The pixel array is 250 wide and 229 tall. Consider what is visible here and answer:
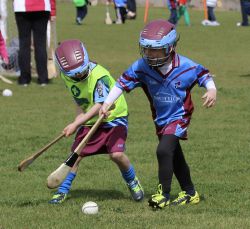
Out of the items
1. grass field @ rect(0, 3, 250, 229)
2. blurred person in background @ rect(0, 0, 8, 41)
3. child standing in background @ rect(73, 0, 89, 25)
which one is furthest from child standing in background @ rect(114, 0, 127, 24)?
blurred person in background @ rect(0, 0, 8, 41)

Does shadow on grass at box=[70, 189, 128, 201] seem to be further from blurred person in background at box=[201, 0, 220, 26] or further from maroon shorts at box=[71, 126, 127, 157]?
blurred person in background at box=[201, 0, 220, 26]

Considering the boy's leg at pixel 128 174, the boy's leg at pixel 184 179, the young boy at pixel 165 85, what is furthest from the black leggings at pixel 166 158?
the boy's leg at pixel 128 174

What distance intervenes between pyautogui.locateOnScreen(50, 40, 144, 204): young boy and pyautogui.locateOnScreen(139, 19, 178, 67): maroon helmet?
554mm

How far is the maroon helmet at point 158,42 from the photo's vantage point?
19.9ft

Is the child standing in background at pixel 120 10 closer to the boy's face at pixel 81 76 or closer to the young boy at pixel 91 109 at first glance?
the young boy at pixel 91 109

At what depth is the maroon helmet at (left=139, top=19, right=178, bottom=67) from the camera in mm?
6062

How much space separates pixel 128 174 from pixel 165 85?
0.97m

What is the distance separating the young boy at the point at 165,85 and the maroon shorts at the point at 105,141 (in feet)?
1.37

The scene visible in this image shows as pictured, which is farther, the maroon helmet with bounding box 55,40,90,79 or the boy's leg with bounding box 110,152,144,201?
the boy's leg with bounding box 110,152,144,201

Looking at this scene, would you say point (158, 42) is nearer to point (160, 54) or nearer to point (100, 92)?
point (160, 54)

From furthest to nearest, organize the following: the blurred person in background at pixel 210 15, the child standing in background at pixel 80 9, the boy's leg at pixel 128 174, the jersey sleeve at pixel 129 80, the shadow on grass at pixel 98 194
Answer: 1. the child standing in background at pixel 80 9
2. the blurred person in background at pixel 210 15
3. the shadow on grass at pixel 98 194
4. the boy's leg at pixel 128 174
5. the jersey sleeve at pixel 129 80

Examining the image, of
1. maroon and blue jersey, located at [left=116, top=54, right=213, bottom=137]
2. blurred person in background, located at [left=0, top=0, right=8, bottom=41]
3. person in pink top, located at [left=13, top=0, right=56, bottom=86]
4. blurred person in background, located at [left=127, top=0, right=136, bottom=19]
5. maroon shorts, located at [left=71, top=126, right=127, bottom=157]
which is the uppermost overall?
maroon and blue jersey, located at [left=116, top=54, right=213, bottom=137]

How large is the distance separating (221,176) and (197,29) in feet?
68.7

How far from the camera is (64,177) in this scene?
20.5 feet
